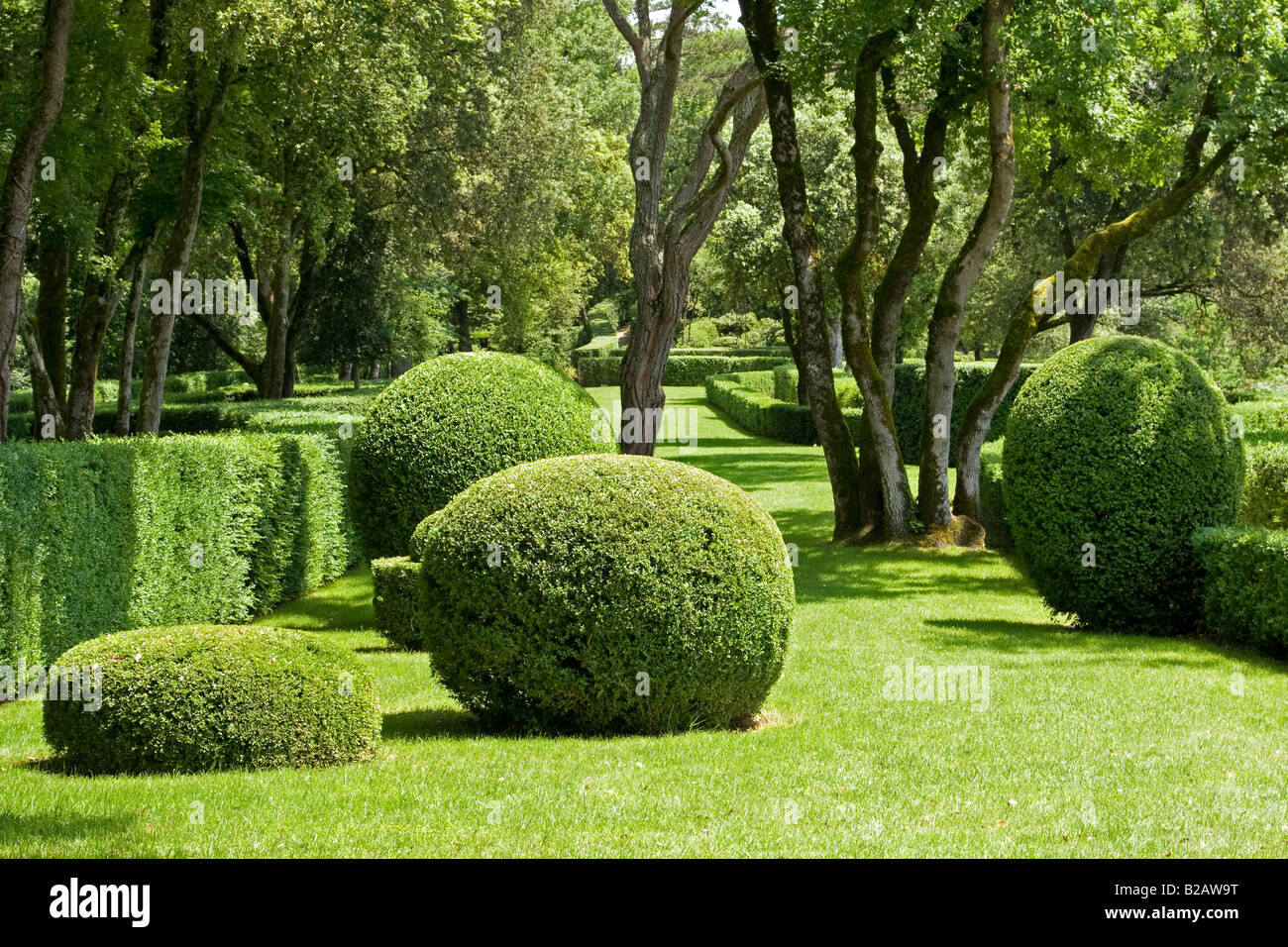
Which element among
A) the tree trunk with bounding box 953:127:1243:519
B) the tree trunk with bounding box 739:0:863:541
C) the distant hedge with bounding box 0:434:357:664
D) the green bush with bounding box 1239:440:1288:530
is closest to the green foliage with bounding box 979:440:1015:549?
the tree trunk with bounding box 953:127:1243:519

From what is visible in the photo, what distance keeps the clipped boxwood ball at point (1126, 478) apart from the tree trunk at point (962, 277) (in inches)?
219

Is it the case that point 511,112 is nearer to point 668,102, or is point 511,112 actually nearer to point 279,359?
point 279,359

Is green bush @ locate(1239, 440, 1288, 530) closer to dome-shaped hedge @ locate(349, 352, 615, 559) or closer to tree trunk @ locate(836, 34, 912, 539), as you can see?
tree trunk @ locate(836, 34, 912, 539)

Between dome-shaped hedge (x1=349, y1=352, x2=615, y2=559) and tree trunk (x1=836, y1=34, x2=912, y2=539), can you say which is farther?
tree trunk (x1=836, y1=34, x2=912, y2=539)

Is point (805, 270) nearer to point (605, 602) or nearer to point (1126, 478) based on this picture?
point (1126, 478)

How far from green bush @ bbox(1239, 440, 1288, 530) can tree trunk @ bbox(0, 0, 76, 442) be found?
48.7ft

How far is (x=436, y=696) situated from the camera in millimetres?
10125

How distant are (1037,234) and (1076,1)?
63.5 feet

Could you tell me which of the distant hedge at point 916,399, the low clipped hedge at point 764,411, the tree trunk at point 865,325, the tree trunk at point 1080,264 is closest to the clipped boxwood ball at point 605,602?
the tree trunk at point 1080,264

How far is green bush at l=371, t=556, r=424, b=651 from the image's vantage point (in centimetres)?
1227

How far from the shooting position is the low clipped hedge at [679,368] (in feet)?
214

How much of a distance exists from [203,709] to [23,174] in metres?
8.00

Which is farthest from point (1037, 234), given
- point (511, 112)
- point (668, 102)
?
point (668, 102)
